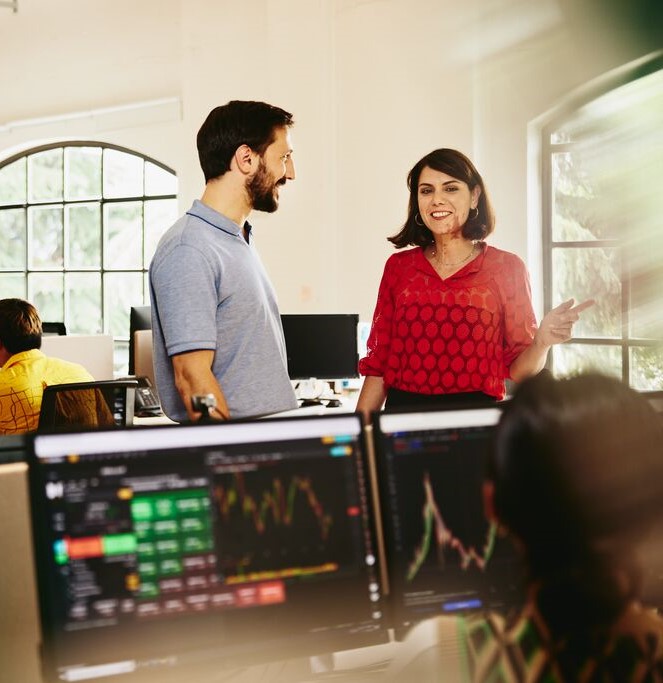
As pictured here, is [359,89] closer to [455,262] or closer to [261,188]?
[455,262]

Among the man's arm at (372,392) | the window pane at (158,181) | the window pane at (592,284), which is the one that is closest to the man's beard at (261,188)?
the man's arm at (372,392)

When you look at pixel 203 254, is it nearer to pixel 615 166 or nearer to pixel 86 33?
pixel 615 166

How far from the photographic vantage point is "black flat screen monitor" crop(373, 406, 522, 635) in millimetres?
1141

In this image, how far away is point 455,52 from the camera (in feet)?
16.5

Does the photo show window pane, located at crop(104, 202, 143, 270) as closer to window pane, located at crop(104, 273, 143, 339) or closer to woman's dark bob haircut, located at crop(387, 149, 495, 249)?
window pane, located at crop(104, 273, 143, 339)

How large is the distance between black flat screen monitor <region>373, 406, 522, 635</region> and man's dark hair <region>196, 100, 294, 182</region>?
0.95 metres

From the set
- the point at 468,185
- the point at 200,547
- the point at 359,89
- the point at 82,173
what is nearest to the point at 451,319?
the point at 468,185

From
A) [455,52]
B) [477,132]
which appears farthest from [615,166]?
[455,52]

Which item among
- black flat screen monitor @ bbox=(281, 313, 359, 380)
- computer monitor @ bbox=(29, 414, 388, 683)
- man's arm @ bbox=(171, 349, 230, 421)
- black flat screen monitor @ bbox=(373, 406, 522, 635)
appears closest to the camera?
computer monitor @ bbox=(29, 414, 388, 683)

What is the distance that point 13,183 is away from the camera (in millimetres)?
8047

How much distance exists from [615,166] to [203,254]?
3.76 m

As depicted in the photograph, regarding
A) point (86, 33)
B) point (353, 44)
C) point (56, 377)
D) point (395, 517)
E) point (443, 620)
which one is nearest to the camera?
point (443, 620)

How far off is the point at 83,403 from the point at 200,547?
2.17 metres

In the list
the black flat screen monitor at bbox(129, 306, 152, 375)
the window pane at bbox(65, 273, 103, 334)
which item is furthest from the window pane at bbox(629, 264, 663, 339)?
the window pane at bbox(65, 273, 103, 334)
